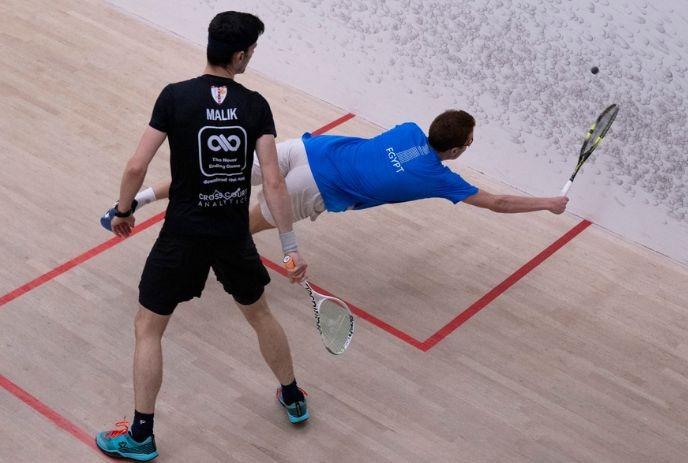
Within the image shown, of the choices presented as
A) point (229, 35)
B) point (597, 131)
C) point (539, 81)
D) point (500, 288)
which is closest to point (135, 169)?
point (229, 35)

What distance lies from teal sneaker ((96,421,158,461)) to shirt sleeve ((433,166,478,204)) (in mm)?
1318

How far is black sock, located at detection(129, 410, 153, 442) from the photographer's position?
134 inches

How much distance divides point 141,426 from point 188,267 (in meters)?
0.51

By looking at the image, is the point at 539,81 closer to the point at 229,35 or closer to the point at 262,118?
the point at 262,118

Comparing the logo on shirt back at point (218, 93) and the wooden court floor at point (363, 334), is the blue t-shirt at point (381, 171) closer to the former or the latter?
the wooden court floor at point (363, 334)

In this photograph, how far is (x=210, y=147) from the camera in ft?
10.2

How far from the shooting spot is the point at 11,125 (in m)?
5.23

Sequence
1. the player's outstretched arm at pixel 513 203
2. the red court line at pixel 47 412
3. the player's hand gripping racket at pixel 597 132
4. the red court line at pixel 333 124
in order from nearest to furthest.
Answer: the red court line at pixel 47 412, the player's outstretched arm at pixel 513 203, the player's hand gripping racket at pixel 597 132, the red court line at pixel 333 124

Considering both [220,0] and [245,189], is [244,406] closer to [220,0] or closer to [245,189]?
[245,189]

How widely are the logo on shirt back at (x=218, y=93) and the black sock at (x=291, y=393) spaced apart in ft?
3.23

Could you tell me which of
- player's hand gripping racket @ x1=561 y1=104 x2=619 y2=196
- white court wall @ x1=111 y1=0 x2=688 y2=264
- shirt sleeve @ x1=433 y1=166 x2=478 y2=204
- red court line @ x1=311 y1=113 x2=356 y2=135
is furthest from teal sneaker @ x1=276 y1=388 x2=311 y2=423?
red court line @ x1=311 y1=113 x2=356 y2=135

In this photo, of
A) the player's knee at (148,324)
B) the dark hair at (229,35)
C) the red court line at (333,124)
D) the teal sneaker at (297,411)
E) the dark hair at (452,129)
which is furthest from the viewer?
the red court line at (333,124)

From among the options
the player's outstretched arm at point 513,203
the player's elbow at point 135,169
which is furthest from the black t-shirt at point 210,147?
the player's outstretched arm at point 513,203

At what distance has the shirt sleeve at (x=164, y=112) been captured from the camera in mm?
3039
